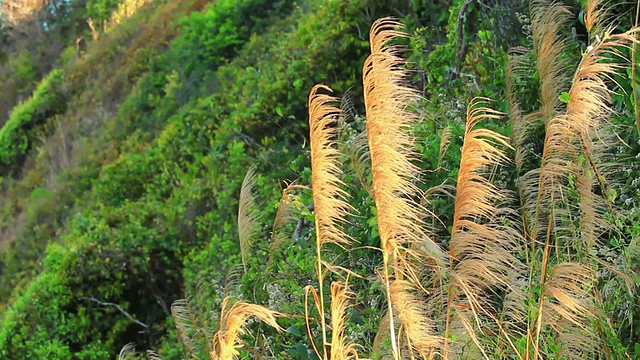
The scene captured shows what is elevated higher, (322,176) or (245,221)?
(322,176)

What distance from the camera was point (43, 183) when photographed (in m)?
16.3

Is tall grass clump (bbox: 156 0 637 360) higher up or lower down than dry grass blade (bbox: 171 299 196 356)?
higher up

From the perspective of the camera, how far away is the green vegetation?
7.56 feet

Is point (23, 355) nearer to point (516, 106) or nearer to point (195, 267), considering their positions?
point (195, 267)

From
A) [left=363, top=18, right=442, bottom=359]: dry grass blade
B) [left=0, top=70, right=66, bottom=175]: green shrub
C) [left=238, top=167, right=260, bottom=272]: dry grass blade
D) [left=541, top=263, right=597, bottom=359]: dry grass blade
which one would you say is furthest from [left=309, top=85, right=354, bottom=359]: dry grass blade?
[left=0, top=70, right=66, bottom=175]: green shrub

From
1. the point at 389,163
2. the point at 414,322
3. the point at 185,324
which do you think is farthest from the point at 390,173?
the point at 185,324

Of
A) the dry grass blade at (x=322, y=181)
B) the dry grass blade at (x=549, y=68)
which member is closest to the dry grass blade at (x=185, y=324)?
the dry grass blade at (x=322, y=181)

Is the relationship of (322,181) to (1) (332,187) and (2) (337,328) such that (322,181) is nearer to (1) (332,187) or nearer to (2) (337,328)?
(1) (332,187)

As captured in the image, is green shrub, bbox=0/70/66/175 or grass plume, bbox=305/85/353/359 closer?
grass plume, bbox=305/85/353/359

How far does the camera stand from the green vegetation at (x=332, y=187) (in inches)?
90.7

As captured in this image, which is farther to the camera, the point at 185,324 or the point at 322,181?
the point at 185,324

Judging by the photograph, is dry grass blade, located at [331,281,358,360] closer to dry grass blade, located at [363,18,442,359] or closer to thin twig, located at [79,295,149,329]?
dry grass blade, located at [363,18,442,359]

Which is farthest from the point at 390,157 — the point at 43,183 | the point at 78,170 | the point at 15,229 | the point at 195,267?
the point at 43,183

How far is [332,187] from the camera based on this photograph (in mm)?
2322
